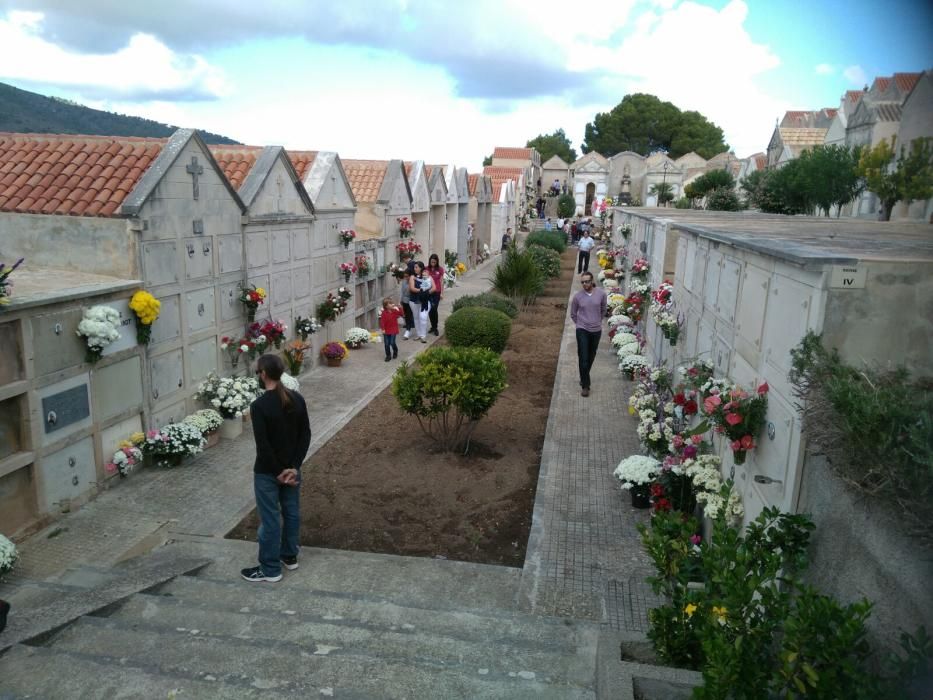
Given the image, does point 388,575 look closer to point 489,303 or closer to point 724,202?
point 489,303

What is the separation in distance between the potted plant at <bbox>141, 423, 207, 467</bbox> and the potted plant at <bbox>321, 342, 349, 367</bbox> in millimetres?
4849

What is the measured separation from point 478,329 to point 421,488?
20.7 feet

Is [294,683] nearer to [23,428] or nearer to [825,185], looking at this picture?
[23,428]

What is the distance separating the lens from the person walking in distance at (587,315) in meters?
10.3

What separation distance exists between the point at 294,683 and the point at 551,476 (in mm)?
4491

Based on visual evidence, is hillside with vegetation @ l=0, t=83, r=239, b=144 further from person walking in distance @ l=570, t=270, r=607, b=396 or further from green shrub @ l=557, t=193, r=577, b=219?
green shrub @ l=557, t=193, r=577, b=219

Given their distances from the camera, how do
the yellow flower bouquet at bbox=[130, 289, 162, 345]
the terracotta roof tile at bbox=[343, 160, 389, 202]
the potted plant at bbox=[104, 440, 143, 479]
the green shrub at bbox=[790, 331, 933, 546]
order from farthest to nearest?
the terracotta roof tile at bbox=[343, 160, 389, 202]
the yellow flower bouquet at bbox=[130, 289, 162, 345]
the potted plant at bbox=[104, 440, 143, 479]
the green shrub at bbox=[790, 331, 933, 546]

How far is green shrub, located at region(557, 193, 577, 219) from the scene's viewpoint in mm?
53816

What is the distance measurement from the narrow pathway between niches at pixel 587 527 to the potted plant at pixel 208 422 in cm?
398

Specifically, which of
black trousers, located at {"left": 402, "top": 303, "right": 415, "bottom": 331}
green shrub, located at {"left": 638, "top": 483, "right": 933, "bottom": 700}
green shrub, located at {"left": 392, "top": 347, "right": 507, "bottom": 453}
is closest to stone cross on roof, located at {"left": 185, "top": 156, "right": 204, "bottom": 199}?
green shrub, located at {"left": 392, "top": 347, "right": 507, "bottom": 453}

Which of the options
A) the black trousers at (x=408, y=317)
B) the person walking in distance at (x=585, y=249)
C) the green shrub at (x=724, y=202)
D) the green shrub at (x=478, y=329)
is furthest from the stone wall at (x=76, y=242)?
the green shrub at (x=724, y=202)

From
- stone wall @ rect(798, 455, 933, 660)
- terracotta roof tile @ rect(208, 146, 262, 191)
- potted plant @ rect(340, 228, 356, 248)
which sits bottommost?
stone wall @ rect(798, 455, 933, 660)

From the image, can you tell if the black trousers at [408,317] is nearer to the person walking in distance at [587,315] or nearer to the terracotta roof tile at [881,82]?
the person walking in distance at [587,315]

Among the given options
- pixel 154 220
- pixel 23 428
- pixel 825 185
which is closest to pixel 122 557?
pixel 23 428
